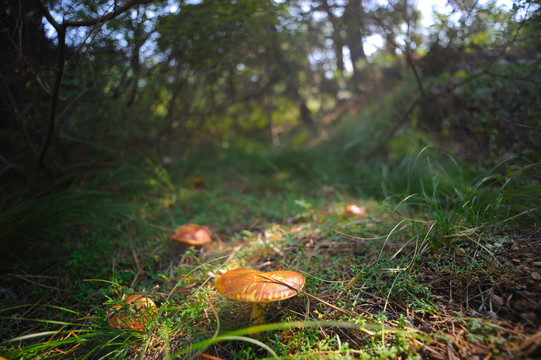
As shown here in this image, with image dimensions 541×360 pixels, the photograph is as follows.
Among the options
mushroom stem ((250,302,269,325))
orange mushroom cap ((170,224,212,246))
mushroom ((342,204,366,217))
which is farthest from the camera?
mushroom ((342,204,366,217))

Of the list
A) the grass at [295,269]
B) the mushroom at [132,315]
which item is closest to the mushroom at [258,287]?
the grass at [295,269]

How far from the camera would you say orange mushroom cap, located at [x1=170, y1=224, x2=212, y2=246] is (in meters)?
2.06

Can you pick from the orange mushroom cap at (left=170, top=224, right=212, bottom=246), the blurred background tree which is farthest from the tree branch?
the orange mushroom cap at (left=170, top=224, right=212, bottom=246)

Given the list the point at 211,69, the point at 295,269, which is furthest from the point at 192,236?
the point at 211,69

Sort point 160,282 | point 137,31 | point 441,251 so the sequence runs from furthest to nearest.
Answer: point 137,31
point 160,282
point 441,251

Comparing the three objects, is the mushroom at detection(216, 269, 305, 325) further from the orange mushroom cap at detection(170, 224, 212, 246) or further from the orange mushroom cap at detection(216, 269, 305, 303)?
the orange mushroom cap at detection(170, 224, 212, 246)

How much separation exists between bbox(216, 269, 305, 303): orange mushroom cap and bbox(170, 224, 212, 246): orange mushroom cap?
2.76 ft

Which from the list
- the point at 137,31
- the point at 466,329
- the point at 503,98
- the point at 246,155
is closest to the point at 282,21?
the point at 137,31

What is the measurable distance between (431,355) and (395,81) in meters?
4.99

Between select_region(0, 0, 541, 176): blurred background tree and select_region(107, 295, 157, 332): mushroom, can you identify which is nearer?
select_region(107, 295, 157, 332): mushroom

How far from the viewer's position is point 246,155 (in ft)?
15.0

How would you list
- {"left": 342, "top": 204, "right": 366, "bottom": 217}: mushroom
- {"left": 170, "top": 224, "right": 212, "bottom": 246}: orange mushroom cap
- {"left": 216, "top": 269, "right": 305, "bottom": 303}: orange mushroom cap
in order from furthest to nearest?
{"left": 342, "top": 204, "right": 366, "bottom": 217}: mushroom < {"left": 170, "top": 224, "right": 212, "bottom": 246}: orange mushroom cap < {"left": 216, "top": 269, "right": 305, "bottom": 303}: orange mushroom cap

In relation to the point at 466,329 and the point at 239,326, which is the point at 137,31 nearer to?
the point at 239,326

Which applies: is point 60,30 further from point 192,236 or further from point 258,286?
point 258,286
